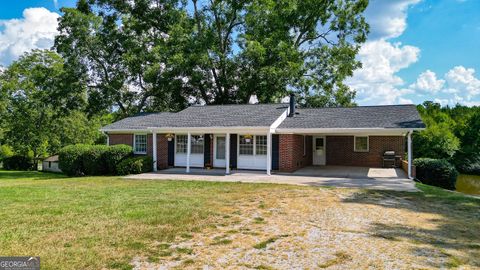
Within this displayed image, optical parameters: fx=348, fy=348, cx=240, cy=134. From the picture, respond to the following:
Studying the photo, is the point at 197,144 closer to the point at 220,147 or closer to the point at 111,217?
the point at 220,147

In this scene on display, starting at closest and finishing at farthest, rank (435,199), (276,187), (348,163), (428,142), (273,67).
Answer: (435,199), (276,187), (348,163), (273,67), (428,142)

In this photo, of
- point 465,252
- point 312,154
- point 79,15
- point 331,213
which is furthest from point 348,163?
point 79,15

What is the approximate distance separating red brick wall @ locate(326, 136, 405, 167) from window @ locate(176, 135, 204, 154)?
26.4 feet

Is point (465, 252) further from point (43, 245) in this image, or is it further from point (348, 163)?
point (348, 163)

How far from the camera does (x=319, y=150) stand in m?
21.8

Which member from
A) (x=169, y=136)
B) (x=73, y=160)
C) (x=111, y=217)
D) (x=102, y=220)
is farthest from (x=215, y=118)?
(x=102, y=220)

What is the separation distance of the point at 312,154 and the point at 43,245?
18013 mm

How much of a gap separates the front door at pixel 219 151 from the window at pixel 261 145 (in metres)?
1.99

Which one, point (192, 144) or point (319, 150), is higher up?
point (192, 144)

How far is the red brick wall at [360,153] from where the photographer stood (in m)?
19.9

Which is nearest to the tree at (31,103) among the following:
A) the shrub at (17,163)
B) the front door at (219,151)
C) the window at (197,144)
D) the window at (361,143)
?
the shrub at (17,163)

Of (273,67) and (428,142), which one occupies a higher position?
(273,67)

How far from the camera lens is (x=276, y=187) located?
40.5ft

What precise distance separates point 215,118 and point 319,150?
7150mm
